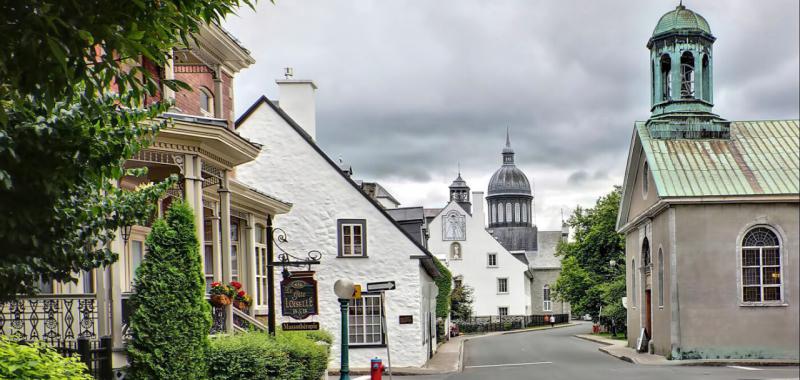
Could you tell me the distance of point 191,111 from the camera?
18750 millimetres

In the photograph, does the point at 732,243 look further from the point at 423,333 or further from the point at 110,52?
the point at 110,52

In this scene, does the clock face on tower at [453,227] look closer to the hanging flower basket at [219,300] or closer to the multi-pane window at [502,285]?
the multi-pane window at [502,285]

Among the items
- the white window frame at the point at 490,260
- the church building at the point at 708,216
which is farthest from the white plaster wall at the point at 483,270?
the church building at the point at 708,216

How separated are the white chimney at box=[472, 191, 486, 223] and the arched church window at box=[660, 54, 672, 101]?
143ft

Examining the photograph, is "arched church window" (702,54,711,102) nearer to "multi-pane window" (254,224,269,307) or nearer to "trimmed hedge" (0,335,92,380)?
"multi-pane window" (254,224,269,307)

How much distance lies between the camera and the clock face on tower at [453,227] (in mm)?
77188

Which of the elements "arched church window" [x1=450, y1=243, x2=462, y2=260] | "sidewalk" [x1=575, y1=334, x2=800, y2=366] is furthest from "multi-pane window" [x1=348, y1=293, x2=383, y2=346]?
"arched church window" [x1=450, y1=243, x2=462, y2=260]

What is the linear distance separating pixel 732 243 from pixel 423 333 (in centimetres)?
1015

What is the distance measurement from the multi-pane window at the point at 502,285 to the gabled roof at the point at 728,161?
43.3 metres

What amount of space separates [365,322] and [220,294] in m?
13.3

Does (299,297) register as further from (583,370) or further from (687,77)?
(687,77)

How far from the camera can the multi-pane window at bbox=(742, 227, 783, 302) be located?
27.9m

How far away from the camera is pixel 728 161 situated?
3092 centimetres

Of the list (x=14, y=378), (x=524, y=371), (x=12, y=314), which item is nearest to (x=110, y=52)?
(x=14, y=378)
